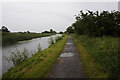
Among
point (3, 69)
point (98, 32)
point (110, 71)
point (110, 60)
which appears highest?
point (98, 32)

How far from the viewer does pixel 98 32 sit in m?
8.93

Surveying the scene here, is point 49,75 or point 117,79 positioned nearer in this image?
point 117,79

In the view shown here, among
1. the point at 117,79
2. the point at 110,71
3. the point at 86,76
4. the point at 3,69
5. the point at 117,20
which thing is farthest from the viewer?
the point at 117,20

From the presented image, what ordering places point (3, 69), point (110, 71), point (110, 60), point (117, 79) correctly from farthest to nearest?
point (3, 69) < point (110, 60) < point (110, 71) < point (117, 79)

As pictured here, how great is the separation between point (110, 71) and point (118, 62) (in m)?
0.51

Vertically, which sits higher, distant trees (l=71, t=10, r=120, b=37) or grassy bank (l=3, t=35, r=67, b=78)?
distant trees (l=71, t=10, r=120, b=37)

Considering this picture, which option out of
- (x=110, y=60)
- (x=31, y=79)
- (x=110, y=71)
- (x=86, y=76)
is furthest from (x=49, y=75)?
(x=110, y=60)

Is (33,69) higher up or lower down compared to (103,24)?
lower down

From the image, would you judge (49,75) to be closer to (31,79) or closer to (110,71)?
(31,79)

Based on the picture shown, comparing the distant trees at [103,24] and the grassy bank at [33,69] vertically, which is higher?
the distant trees at [103,24]

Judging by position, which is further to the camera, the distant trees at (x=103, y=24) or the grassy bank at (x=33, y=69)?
the distant trees at (x=103, y=24)

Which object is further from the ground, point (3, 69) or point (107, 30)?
point (107, 30)

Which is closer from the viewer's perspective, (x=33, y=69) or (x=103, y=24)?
(x=33, y=69)

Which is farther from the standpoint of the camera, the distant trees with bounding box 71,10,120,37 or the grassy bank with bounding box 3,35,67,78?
the distant trees with bounding box 71,10,120,37
